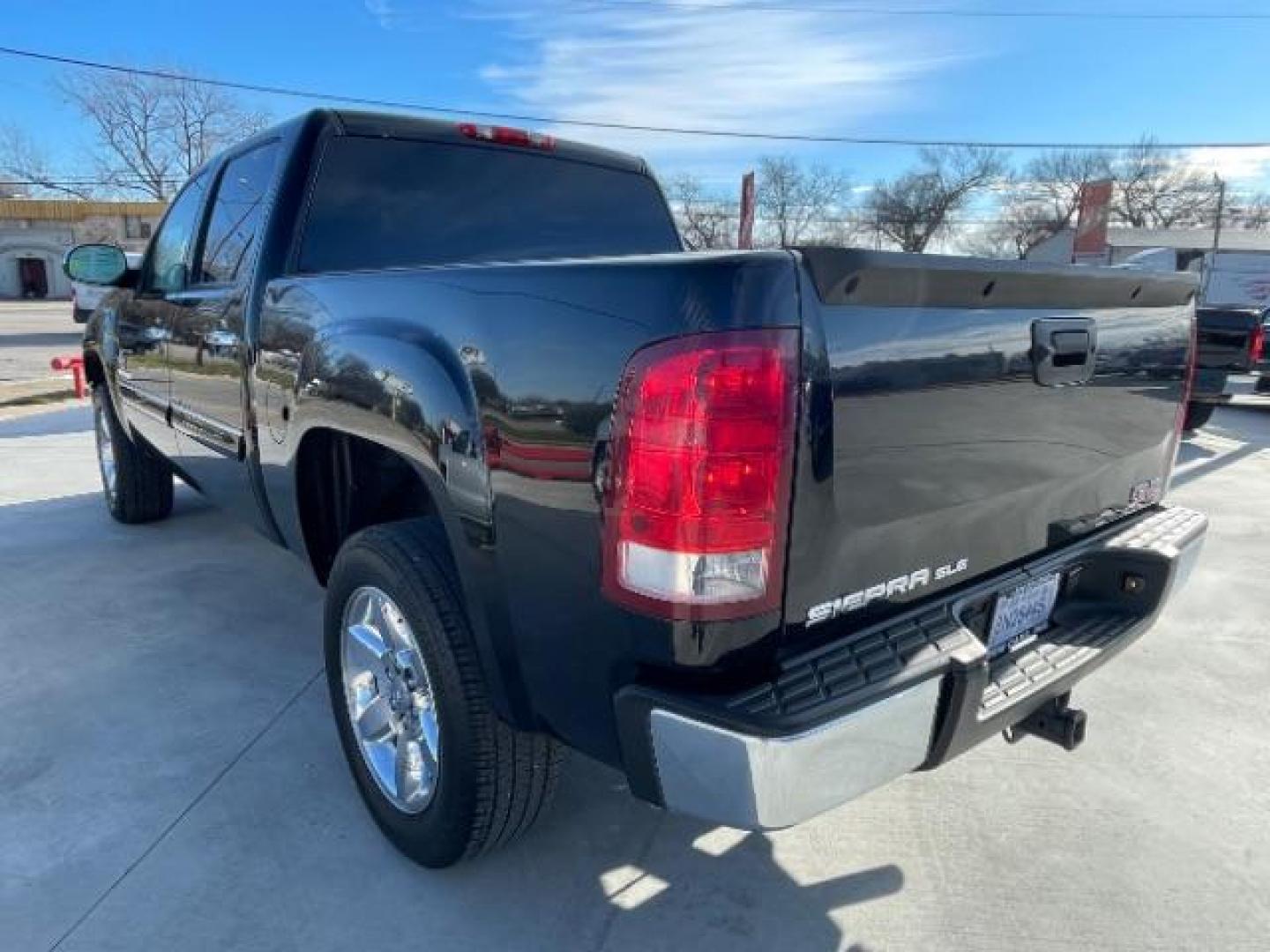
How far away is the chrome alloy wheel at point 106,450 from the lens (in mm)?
5219

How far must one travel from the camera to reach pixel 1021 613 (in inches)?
86.5

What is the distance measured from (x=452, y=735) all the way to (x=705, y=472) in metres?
0.98

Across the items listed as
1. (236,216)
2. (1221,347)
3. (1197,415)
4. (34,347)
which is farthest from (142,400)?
(34,347)

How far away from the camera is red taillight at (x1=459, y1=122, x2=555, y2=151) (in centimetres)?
333

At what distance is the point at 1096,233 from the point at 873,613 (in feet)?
121

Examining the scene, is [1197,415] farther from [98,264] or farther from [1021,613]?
[98,264]

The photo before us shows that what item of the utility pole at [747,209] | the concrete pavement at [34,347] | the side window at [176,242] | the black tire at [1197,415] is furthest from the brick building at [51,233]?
the black tire at [1197,415]

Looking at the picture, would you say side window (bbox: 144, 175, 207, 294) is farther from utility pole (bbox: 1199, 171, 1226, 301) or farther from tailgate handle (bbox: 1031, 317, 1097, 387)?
utility pole (bbox: 1199, 171, 1226, 301)

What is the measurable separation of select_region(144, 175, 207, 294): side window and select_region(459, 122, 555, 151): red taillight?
4.28 feet

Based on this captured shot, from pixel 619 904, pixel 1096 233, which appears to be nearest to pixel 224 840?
pixel 619 904

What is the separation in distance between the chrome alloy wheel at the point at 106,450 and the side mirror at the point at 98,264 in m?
1.17

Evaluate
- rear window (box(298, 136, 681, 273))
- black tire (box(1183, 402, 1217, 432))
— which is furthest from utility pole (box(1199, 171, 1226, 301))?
rear window (box(298, 136, 681, 273))

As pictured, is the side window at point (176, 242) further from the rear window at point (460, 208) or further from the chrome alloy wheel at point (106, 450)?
the chrome alloy wheel at point (106, 450)

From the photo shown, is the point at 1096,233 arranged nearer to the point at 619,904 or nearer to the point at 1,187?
the point at 619,904
